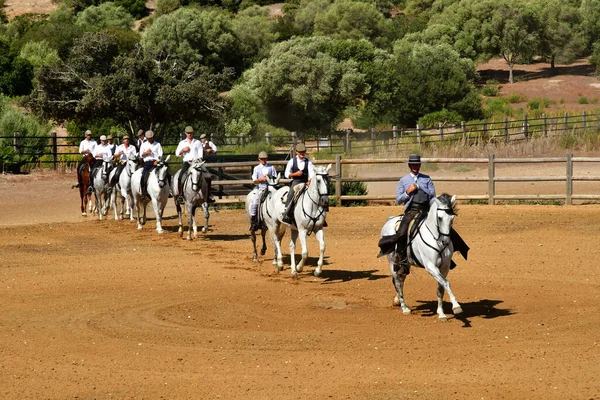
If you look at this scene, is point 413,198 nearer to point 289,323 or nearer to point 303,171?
point 289,323

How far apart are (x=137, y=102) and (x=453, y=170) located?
13.9 m

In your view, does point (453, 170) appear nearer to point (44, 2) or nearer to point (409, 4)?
point (409, 4)

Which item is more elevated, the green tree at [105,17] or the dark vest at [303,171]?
the green tree at [105,17]

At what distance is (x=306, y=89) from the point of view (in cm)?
7144

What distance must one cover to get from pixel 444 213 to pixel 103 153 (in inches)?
724

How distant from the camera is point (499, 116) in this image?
248 feet

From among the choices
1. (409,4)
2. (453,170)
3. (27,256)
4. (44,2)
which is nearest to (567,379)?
(27,256)

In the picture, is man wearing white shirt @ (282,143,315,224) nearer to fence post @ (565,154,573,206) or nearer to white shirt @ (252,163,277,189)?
white shirt @ (252,163,277,189)

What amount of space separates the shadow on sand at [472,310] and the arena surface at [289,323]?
0.11 ft

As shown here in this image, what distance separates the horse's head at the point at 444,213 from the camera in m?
14.9

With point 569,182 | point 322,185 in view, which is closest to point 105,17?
point 569,182

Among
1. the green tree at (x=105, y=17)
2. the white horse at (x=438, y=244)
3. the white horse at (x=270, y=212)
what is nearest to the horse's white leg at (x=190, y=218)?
the white horse at (x=270, y=212)

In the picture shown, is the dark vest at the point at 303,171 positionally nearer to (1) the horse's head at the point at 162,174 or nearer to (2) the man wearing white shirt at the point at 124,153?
(1) the horse's head at the point at 162,174

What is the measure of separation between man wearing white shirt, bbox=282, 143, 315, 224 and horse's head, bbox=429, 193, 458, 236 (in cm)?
481
